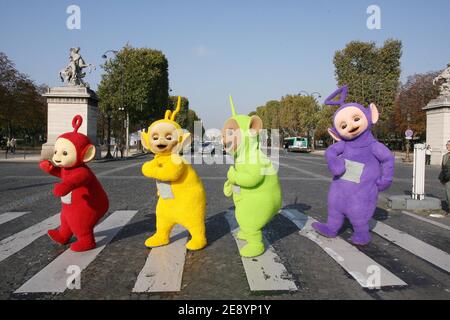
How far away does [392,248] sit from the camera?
4836 millimetres

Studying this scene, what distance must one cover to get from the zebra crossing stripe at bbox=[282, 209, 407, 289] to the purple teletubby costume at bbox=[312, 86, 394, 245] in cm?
34

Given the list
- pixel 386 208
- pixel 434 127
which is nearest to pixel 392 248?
pixel 386 208

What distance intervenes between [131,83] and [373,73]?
25.8 meters

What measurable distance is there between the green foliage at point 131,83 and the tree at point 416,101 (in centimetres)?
2805

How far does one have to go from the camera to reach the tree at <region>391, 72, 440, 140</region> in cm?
3994

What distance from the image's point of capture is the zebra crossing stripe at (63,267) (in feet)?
11.1

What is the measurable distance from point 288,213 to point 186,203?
3264 mm

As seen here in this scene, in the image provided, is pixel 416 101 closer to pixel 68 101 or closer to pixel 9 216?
pixel 68 101

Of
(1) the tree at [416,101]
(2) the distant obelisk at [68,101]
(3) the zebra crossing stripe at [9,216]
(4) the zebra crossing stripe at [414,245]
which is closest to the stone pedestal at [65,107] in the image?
(2) the distant obelisk at [68,101]

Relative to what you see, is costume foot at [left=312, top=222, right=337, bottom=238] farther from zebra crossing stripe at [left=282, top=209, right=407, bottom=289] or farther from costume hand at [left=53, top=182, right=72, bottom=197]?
costume hand at [left=53, top=182, right=72, bottom=197]

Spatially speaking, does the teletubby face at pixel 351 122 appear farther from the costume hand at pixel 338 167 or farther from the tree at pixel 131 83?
the tree at pixel 131 83

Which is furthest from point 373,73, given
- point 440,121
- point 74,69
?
point 74,69

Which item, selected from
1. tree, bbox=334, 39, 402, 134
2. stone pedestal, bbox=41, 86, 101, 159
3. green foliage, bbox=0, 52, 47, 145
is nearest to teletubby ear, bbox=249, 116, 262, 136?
stone pedestal, bbox=41, 86, 101, 159

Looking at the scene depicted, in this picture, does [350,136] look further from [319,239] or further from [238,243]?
[238,243]
